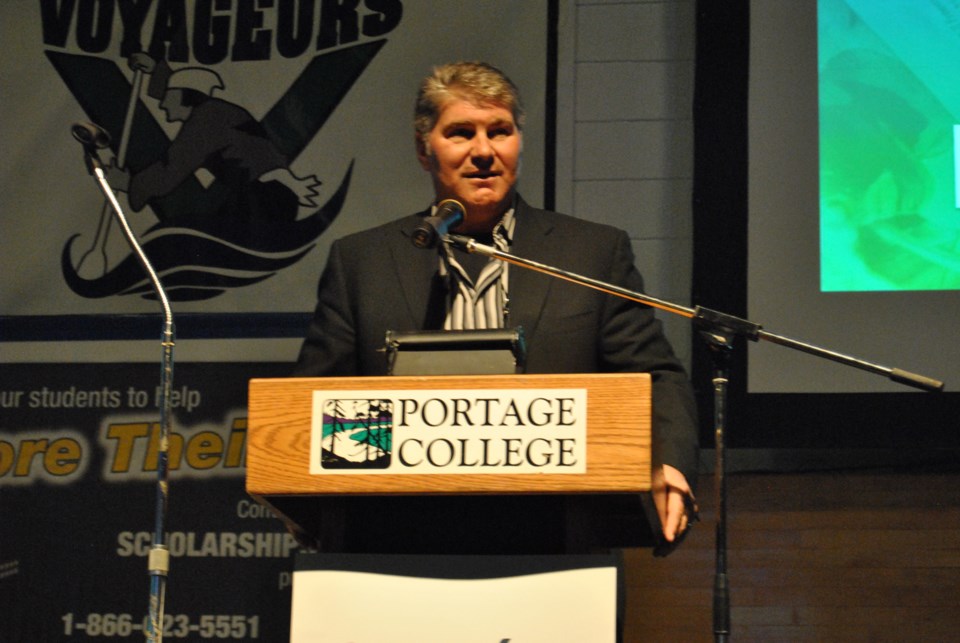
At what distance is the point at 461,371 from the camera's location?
67.0 inches

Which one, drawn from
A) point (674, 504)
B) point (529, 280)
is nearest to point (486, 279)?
point (529, 280)

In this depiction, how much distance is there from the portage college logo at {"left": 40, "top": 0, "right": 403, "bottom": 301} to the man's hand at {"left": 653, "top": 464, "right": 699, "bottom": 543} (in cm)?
208

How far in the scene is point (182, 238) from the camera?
3.82 meters

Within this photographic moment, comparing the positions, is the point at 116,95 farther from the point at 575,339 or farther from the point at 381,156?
the point at 575,339

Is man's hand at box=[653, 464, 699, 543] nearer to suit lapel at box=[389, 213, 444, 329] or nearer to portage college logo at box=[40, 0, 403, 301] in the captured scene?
suit lapel at box=[389, 213, 444, 329]

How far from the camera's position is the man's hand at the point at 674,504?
177cm

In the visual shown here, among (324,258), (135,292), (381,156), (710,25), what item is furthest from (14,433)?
(710,25)

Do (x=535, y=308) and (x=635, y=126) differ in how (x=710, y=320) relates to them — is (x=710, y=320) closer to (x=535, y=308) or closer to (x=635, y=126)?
(x=535, y=308)

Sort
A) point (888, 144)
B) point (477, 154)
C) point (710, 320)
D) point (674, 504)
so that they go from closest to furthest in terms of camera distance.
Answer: point (674, 504) → point (710, 320) → point (477, 154) → point (888, 144)

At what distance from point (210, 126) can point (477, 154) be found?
5.95 ft

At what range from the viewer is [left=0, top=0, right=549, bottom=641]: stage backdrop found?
3.59 m

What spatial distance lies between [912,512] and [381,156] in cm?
183

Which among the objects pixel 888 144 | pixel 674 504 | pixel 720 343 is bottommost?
pixel 674 504

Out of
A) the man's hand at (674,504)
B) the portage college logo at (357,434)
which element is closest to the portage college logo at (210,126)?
the man's hand at (674,504)
